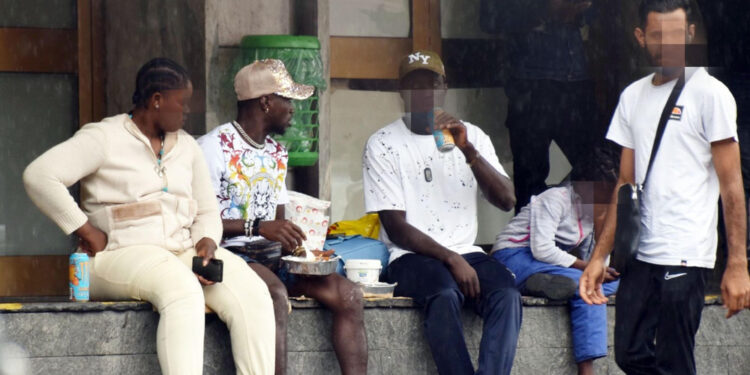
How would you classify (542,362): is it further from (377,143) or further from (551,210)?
(377,143)

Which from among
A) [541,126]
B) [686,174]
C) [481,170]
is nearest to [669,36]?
[686,174]

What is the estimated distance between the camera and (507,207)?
24.2ft

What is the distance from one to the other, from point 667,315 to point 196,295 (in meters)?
2.03

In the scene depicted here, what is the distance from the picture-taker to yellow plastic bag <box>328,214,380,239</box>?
771 centimetres

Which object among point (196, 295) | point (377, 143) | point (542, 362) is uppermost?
point (377, 143)

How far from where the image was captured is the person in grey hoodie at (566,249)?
7.29 m

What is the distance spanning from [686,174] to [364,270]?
205 centimetres

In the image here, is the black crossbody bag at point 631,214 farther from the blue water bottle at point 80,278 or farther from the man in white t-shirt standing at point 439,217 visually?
the blue water bottle at point 80,278

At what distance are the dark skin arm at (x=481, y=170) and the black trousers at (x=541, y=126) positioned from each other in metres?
1.35

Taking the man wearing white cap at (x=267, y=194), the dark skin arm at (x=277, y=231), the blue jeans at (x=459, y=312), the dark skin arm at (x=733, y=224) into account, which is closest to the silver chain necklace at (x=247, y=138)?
the man wearing white cap at (x=267, y=194)

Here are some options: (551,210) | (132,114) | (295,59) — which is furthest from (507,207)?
(132,114)

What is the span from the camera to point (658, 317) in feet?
18.6

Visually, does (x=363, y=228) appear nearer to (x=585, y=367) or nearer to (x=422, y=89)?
(x=422, y=89)

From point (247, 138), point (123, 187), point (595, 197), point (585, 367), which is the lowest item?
point (585, 367)
